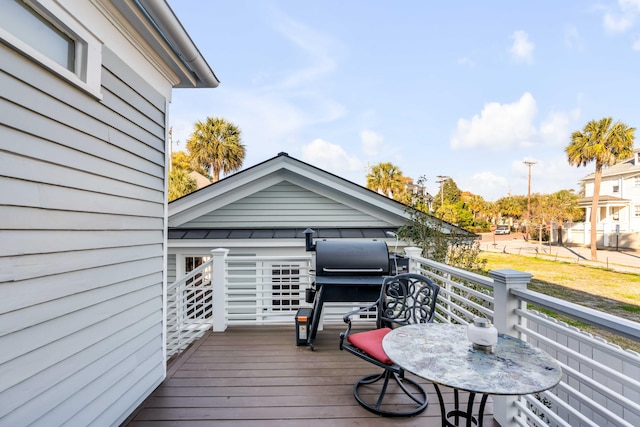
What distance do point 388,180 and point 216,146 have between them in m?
15.4

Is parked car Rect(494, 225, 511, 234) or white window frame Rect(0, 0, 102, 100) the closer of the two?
white window frame Rect(0, 0, 102, 100)

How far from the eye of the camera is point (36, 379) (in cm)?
151

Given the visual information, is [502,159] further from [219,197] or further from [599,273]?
[219,197]

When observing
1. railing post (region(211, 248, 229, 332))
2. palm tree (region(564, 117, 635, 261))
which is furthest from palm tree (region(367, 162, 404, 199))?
railing post (region(211, 248, 229, 332))

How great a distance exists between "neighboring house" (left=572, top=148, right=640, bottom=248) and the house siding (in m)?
28.8

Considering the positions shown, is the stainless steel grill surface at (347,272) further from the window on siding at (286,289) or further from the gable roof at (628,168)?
the gable roof at (628,168)

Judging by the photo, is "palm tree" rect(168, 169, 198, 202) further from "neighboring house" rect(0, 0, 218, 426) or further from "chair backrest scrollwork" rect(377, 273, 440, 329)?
"chair backrest scrollwork" rect(377, 273, 440, 329)

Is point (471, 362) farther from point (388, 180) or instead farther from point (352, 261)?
point (388, 180)

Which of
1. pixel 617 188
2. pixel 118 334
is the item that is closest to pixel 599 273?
pixel 617 188

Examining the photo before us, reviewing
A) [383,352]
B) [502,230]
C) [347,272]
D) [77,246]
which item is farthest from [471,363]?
[502,230]

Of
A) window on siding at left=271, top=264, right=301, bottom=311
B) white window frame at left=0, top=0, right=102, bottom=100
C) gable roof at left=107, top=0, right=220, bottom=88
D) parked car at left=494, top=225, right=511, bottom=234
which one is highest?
gable roof at left=107, top=0, right=220, bottom=88

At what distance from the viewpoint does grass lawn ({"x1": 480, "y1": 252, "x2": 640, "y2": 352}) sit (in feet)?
28.5

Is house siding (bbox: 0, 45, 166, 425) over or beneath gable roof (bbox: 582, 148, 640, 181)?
beneath

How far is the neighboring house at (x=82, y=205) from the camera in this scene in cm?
142
